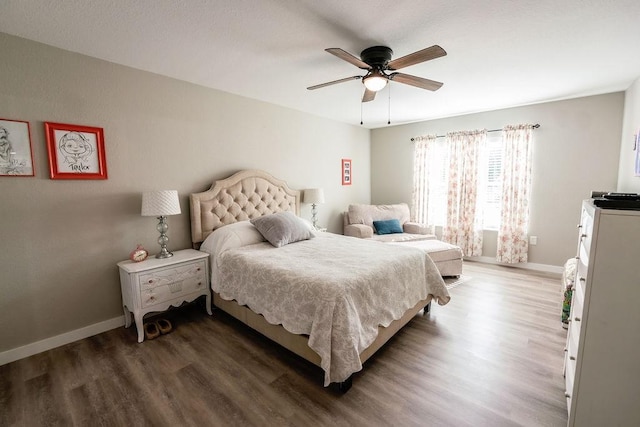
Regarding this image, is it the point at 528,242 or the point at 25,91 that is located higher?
the point at 25,91

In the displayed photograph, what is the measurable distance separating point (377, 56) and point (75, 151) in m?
2.71

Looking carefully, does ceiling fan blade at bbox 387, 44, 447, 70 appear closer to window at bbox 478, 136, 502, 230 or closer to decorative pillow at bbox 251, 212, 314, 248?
decorative pillow at bbox 251, 212, 314, 248

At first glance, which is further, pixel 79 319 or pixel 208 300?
pixel 208 300

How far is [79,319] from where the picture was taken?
8.11ft

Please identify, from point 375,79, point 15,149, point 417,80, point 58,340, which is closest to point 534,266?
point 417,80

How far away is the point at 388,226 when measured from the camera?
4742mm

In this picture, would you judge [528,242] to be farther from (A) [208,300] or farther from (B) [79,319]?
(B) [79,319]

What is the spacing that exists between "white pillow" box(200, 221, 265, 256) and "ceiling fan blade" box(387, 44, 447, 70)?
2.14m

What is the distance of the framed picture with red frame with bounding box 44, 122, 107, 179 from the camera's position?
7.46ft

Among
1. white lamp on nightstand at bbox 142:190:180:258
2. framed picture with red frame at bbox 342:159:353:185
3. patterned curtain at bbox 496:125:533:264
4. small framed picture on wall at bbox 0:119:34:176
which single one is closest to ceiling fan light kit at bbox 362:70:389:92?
white lamp on nightstand at bbox 142:190:180:258

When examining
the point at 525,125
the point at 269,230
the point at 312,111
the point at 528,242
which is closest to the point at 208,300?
the point at 269,230

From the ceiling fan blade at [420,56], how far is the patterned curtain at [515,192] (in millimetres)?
3112

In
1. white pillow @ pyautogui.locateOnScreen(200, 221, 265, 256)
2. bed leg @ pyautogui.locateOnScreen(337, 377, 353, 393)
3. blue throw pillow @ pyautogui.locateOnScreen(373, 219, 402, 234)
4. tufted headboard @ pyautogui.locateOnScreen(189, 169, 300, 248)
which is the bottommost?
bed leg @ pyautogui.locateOnScreen(337, 377, 353, 393)

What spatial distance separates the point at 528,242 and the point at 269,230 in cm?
400
